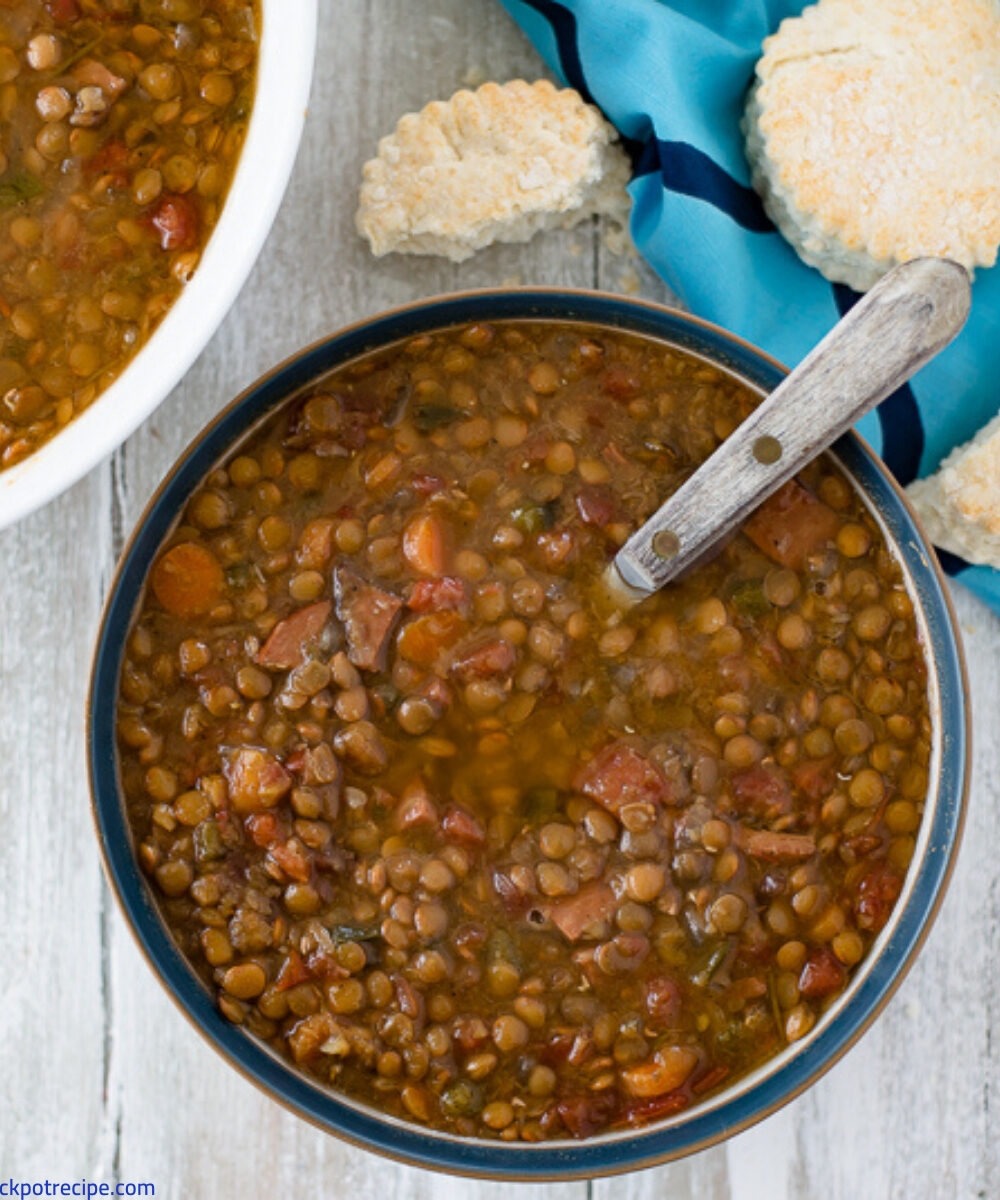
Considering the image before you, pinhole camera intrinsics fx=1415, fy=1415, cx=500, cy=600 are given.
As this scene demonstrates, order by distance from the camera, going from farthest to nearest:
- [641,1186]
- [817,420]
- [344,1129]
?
[641,1186] < [344,1129] < [817,420]

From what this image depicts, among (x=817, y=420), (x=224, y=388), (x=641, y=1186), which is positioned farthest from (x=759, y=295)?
(x=641, y=1186)

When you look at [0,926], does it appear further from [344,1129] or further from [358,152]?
[358,152]

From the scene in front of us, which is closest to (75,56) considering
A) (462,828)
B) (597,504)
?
(597,504)

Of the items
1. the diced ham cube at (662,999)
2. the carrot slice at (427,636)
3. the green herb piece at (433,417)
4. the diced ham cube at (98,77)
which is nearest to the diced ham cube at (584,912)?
the diced ham cube at (662,999)

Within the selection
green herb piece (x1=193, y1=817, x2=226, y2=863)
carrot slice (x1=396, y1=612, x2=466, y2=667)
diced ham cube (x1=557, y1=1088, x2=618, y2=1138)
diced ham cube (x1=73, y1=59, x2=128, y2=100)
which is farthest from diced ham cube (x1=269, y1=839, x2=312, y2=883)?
diced ham cube (x1=73, y1=59, x2=128, y2=100)

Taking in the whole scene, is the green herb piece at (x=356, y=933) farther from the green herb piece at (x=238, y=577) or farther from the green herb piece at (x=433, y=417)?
the green herb piece at (x=433, y=417)

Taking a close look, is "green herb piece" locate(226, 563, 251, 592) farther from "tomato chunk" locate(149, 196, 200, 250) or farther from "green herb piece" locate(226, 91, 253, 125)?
"green herb piece" locate(226, 91, 253, 125)
